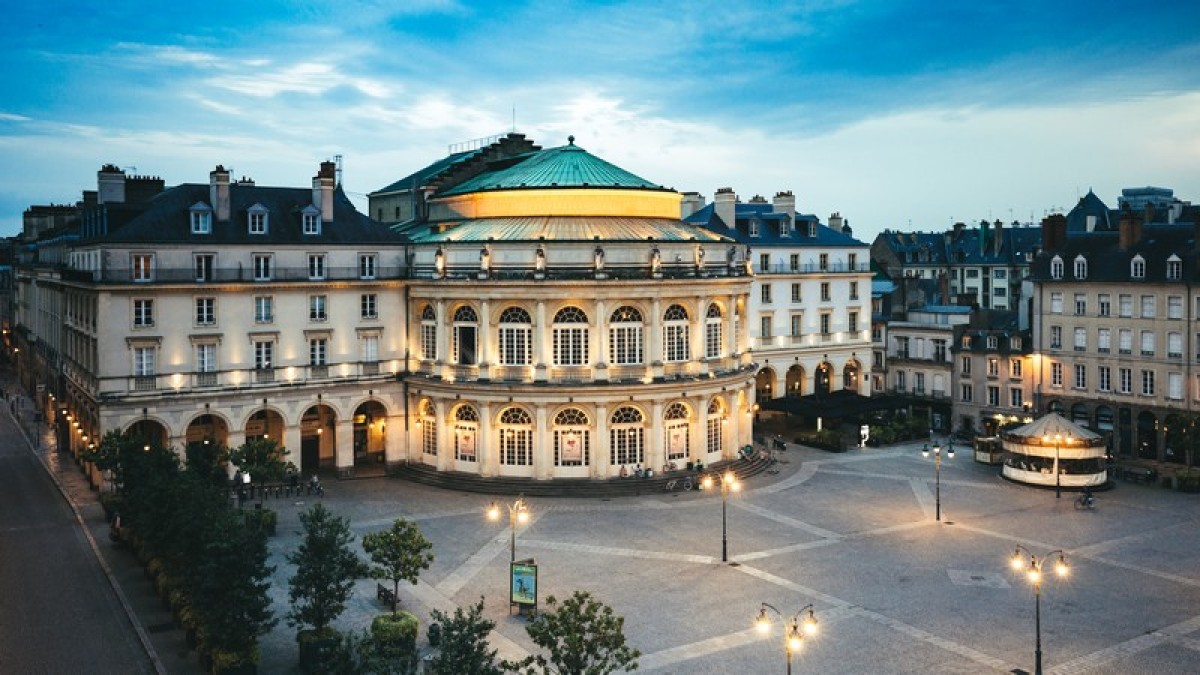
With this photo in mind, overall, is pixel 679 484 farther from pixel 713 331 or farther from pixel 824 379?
pixel 824 379

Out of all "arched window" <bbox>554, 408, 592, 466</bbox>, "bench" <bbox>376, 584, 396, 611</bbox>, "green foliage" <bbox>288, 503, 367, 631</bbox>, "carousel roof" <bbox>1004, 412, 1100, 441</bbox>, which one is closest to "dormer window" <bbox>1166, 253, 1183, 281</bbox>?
"carousel roof" <bbox>1004, 412, 1100, 441</bbox>

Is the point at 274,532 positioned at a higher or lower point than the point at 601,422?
lower

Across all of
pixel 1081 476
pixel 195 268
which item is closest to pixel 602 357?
pixel 195 268

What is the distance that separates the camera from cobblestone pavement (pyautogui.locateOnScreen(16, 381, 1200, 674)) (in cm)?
3453

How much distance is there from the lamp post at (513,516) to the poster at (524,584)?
5.29ft

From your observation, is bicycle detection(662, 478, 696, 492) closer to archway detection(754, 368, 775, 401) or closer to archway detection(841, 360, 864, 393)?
archway detection(754, 368, 775, 401)

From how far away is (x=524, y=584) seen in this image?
1501 inches

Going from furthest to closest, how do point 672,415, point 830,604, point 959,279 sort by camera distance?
1. point 959,279
2. point 672,415
3. point 830,604

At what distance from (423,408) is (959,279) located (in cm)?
9742

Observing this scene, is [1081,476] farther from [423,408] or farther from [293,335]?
[293,335]

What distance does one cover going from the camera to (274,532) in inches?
1982

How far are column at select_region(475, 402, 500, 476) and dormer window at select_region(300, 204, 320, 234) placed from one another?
15.5 meters

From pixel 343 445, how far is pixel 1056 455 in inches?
1715

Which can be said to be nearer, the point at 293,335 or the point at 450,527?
the point at 450,527
